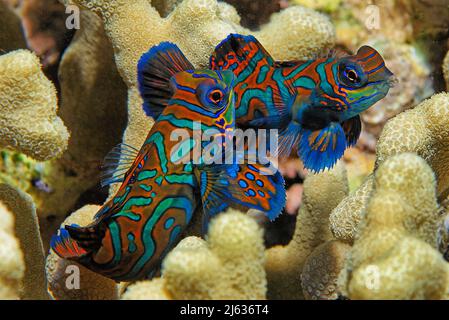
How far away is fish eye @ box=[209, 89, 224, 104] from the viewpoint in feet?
8.38

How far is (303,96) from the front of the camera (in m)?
2.87

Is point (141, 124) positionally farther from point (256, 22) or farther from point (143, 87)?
point (256, 22)

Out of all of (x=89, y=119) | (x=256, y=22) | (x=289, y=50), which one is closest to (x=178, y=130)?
(x=289, y=50)

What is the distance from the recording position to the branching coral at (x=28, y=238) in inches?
97.7

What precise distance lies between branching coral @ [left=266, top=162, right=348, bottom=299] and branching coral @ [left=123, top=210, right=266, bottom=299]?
4.62 ft

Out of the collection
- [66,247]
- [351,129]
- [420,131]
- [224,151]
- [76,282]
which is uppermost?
[420,131]

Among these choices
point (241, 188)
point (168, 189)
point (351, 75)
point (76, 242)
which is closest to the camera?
point (76, 242)

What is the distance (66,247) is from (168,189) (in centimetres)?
58

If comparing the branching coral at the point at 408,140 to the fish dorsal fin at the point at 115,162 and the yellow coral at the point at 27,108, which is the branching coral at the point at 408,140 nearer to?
the fish dorsal fin at the point at 115,162

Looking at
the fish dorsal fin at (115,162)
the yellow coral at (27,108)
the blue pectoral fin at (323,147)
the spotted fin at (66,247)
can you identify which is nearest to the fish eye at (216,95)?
the fish dorsal fin at (115,162)

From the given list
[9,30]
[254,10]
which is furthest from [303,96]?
[9,30]

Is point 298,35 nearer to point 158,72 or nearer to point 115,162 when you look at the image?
point 158,72

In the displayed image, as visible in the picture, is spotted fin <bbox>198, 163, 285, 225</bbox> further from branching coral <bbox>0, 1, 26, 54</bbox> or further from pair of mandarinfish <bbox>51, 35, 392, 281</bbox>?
branching coral <bbox>0, 1, 26, 54</bbox>

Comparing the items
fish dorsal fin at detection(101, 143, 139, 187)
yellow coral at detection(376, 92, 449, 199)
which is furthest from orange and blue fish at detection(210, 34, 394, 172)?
fish dorsal fin at detection(101, 143, 139, 187)
